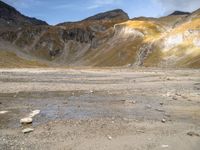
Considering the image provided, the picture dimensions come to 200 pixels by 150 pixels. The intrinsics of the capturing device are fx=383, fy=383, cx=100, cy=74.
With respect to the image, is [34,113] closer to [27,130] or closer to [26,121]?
[26,121]

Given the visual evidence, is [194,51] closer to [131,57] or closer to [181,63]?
[181,63]

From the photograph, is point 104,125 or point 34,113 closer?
point 104,125

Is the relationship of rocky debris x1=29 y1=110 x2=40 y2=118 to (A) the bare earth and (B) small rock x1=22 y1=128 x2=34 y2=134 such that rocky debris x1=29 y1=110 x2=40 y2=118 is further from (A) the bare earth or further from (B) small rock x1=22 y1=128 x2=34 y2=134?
(B) small rock x1=22 y1=128 x2=34 y2=134

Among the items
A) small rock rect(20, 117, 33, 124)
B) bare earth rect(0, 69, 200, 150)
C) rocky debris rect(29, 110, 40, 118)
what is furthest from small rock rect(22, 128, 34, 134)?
rocky debris rect(29, 110, 40, 118)

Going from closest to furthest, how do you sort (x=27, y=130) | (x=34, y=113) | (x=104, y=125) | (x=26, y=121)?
1. (x=27, y=130)
2. (x=104, y=125)
3. (x=26, y=121)
4. (x=34, y=113)

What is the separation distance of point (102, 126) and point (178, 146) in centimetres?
568

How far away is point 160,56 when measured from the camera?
170000 millimetres

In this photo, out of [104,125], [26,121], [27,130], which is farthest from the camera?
[26,121]

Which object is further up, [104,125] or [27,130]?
[27,130]

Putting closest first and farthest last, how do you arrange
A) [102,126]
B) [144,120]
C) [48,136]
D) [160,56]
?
1. [48,136]
2. [102,126]
3. [144,120]
4. [160,56]

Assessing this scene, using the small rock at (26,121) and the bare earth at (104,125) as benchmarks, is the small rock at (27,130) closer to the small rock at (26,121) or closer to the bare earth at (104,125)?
the bare earth at (104,125)

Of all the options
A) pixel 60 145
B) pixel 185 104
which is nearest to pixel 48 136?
pixel 60 145

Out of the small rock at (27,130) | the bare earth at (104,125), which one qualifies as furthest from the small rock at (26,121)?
the small rock at (27,130)

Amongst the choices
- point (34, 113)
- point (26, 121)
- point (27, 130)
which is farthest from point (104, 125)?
point (34, 113)
